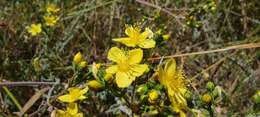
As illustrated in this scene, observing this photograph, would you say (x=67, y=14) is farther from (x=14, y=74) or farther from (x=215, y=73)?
(x=215, y=73)

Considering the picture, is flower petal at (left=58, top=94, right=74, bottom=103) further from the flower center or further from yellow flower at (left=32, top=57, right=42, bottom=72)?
yellow flower at (left=32, top=57, right=42, bottom=72)

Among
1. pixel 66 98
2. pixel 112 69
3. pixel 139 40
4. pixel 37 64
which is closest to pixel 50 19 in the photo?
pixel 37 64

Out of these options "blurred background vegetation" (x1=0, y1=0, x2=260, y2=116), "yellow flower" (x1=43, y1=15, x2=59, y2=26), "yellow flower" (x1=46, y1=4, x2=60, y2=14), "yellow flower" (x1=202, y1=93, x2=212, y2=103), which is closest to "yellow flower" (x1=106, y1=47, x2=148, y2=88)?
"yellow flower" (x1=202, y1=93, x2=212, y2=103)

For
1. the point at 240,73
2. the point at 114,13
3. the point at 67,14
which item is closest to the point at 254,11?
the point at 240,73

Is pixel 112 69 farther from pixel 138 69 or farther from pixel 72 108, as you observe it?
pixel 72 108

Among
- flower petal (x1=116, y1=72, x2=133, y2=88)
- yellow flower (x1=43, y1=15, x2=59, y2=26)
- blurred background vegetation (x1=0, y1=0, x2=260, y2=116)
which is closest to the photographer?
flower petal (x1=116, y1=72, x2=133, y2=88)

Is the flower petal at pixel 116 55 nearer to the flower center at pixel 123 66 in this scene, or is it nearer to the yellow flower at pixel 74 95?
the flower center at pixel 123 66
